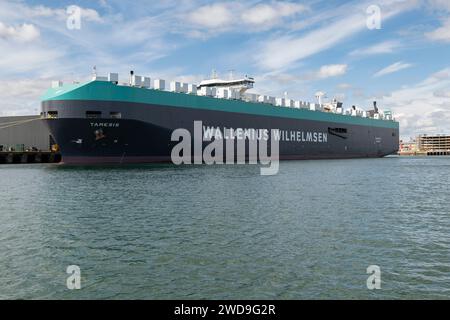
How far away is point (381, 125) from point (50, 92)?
201 feet

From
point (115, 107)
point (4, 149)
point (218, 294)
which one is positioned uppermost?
point (115, 107)

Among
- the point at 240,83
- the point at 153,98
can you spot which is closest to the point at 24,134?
the point at 153,98

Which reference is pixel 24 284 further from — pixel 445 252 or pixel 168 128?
pixel 168 128

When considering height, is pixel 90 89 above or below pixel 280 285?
above

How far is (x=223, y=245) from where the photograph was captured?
970 cm

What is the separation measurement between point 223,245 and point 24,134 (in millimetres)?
52148

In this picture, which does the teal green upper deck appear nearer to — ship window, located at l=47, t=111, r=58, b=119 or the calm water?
ship window, located at l=47, t=111, r=58, b=119

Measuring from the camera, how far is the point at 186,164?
40.7 metres

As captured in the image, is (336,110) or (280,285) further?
(336,110)

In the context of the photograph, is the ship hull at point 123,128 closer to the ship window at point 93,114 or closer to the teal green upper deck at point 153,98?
the ship window at point 93,114

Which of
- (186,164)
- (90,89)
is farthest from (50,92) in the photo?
(186,164)

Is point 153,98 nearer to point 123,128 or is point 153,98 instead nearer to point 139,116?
point 139,116

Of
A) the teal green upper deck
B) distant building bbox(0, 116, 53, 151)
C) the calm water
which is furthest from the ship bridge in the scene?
the calm water

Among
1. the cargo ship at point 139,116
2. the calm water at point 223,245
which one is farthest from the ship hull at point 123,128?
the calm water at point 223,245
